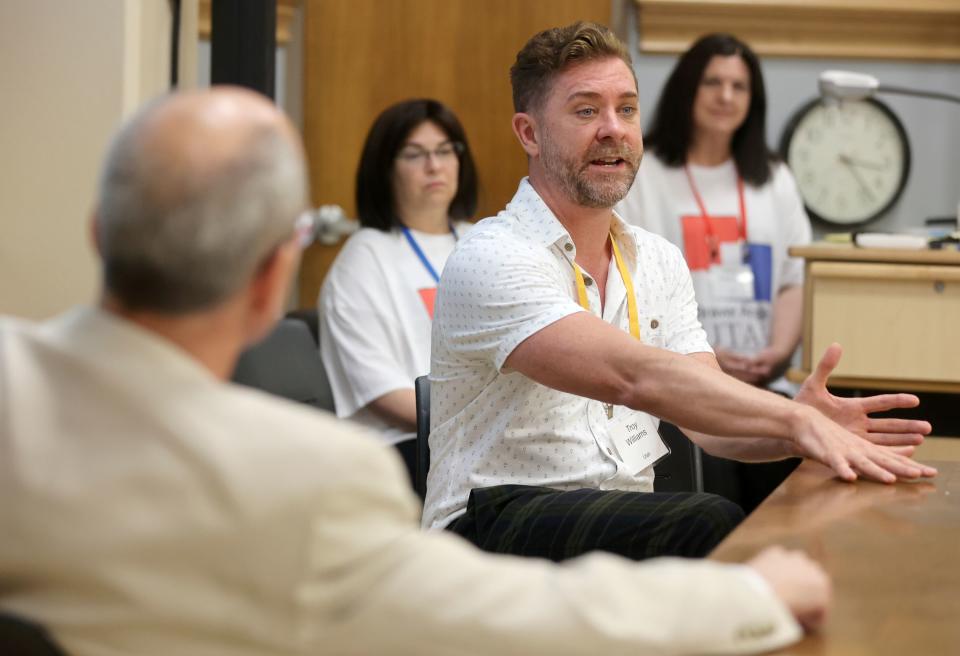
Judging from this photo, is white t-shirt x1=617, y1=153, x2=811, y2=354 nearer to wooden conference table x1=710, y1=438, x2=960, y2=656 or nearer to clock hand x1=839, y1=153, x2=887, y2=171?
clock hand x1=839, y1=153, x2=887, y2=171

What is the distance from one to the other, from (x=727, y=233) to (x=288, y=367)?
152 centimetres

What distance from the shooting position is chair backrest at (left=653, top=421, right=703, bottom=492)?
Result: 8.70 feet

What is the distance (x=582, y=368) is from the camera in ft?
6.68

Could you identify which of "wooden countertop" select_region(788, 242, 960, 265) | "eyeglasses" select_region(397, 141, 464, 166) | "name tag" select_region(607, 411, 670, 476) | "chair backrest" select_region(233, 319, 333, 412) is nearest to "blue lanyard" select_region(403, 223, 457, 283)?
"eyeglasses" select_region(397, 141, 464, 166)

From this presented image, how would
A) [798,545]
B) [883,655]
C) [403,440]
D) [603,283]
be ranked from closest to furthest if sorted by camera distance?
[883,655]
[798,545]
[603,283]
[403,440]

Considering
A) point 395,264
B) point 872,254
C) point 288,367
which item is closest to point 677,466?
point 288,367

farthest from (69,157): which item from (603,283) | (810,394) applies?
(810,394)

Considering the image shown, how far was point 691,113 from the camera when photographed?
13.8ft

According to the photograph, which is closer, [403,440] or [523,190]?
[523,190]

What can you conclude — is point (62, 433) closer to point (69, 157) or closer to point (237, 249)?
point (237, 249)

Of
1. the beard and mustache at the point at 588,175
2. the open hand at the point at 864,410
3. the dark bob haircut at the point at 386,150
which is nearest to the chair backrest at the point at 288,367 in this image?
the dark bob haircut at the point at 386,150

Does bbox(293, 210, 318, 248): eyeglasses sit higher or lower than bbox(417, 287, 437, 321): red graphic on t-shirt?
higher

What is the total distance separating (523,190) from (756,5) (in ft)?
8.34

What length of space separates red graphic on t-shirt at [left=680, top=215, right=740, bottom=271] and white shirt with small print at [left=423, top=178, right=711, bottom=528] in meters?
1.72
